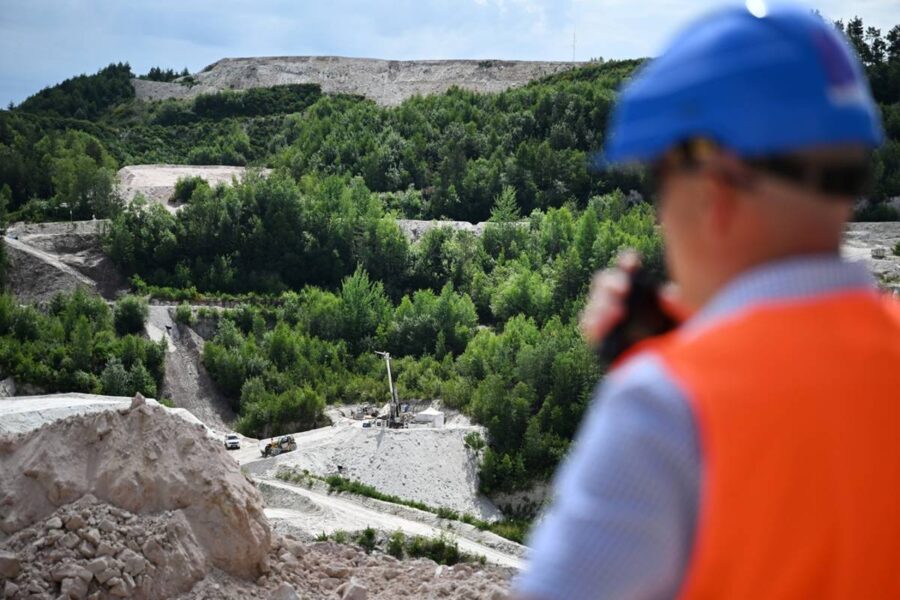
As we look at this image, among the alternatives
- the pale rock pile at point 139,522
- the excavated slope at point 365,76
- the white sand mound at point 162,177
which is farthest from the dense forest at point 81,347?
the excavated slope at point 365,76

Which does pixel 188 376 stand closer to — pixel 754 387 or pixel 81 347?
pixel 81 347

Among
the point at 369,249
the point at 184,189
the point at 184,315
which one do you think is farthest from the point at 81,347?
the point at 184,189

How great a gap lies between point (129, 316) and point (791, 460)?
45285mm

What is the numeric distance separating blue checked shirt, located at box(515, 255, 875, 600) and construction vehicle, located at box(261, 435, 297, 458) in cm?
3199

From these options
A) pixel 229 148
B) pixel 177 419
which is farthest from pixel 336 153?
pixel 177 419

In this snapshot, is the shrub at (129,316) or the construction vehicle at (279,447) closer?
the construction vehicle at (279,447)

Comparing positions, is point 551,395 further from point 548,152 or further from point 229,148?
point 229,148

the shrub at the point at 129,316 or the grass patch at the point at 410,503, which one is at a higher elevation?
the shrub at the point at 129,316

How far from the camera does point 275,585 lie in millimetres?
16375

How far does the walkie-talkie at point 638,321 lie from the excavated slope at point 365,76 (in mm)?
95185

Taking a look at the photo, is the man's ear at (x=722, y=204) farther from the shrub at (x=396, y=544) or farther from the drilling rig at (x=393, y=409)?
the drilling rig at (x=393, y=409)

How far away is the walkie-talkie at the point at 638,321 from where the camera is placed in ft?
6.67

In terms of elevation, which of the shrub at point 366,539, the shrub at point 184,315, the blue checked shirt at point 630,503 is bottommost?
the shrub at point 366,539

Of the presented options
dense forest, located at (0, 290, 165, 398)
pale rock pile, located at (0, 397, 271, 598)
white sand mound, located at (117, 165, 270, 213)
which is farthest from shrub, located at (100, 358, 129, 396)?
white sand mound, located at (117, 165, 270, 213)
